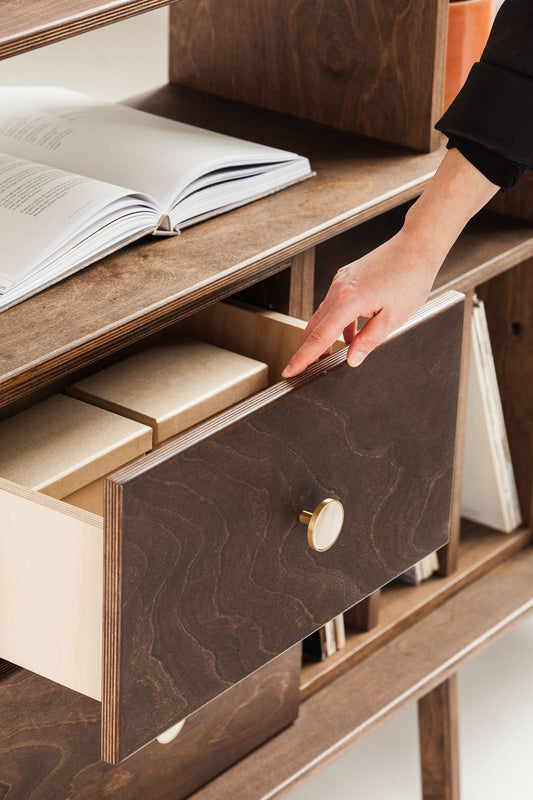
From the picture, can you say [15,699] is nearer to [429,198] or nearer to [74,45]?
[429,198]

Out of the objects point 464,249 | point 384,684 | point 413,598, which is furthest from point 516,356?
point 384,684

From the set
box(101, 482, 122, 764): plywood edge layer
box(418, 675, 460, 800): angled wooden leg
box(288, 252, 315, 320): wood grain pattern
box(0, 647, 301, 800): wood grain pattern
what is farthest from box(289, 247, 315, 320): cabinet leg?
box(418, 675, 460, 800): angled wooden leg

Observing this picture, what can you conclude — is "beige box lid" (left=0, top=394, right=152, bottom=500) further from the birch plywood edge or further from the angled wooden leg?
the angled wooden leg

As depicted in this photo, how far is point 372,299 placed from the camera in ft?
2.90

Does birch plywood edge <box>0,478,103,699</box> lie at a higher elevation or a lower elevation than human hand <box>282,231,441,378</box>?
lower

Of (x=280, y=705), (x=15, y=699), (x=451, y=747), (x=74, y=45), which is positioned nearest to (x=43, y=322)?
(x=15, y=699)

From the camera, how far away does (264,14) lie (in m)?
1.28

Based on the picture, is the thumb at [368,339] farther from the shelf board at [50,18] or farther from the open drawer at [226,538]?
the shelf board at [50,18]

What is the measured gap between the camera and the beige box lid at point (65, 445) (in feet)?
2.99

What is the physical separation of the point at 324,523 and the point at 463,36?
0.67 meters

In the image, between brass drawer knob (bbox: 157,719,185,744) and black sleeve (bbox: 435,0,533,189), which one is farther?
brass drawer knob (bbox: 157,719,185,744)

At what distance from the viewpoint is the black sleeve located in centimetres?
90

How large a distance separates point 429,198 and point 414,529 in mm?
270

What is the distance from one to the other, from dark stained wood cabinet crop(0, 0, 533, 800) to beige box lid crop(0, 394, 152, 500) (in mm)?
71
